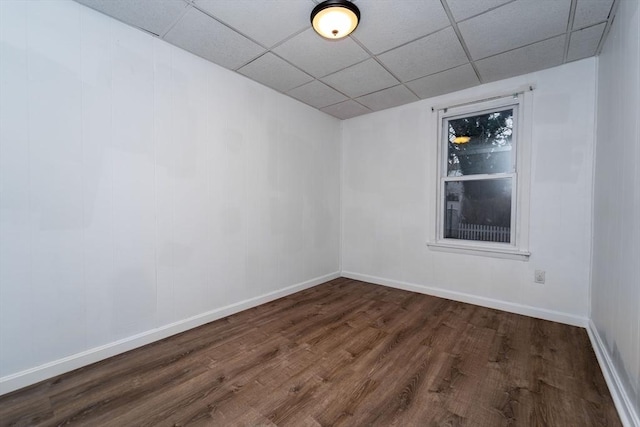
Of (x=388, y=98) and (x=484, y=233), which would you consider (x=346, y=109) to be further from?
(x=484, y=233)

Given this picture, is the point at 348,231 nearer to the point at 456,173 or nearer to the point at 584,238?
the point at 456,173

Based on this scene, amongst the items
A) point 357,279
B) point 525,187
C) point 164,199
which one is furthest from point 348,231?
point 164,199

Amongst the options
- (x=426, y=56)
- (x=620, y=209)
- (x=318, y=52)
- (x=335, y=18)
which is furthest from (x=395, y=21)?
(x=620, y=209)

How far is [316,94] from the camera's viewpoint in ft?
11.3

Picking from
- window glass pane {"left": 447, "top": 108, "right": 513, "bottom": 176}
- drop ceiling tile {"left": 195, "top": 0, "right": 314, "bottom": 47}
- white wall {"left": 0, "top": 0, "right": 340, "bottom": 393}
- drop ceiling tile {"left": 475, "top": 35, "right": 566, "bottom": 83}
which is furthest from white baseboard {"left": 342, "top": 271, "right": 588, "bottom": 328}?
drop ceiling tile {"left": 195, "top": 0, "right": 314, "bottom": 47}

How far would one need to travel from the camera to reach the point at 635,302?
1.40m

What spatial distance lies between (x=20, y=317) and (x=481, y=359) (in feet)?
10.7

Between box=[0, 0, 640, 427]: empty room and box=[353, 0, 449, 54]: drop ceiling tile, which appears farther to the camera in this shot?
box=[353, 0, 449, 54]: drop ceiling tile

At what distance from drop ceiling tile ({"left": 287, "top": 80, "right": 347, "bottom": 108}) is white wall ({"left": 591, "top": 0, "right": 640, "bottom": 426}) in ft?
8.12

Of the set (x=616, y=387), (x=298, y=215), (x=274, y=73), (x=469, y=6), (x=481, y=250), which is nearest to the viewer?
(x=616, y=387)

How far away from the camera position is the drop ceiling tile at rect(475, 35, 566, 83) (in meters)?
2.38

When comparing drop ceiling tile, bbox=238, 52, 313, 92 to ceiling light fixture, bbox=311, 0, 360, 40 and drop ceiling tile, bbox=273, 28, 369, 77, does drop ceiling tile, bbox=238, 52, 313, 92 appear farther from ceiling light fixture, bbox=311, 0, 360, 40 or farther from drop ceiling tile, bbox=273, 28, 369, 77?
ceiling light fixture, bbox=311, 0, 360, 40

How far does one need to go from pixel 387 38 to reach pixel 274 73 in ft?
4.12

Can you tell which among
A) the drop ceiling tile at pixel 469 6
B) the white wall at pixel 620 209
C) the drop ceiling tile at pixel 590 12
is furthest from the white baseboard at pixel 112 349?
the drop ceiling tile at pixel 590 12
